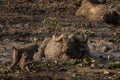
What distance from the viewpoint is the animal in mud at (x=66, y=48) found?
12.8 meters

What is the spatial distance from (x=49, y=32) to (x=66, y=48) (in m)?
4.00

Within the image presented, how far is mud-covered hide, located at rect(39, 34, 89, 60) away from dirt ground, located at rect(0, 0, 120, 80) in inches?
12.9

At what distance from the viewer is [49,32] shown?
55.0 ft

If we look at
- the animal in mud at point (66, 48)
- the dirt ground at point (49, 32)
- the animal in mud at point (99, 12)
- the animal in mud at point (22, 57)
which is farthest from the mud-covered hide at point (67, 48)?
the animal in mud at point (99, 12)

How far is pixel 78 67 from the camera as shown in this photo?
12.2m

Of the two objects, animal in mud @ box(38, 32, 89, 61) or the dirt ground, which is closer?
the dirt ground

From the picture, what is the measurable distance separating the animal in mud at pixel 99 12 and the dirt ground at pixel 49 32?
9.1 inches

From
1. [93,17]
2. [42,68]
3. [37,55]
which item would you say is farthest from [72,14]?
[42,68]

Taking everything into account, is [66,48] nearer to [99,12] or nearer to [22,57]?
[22,57]

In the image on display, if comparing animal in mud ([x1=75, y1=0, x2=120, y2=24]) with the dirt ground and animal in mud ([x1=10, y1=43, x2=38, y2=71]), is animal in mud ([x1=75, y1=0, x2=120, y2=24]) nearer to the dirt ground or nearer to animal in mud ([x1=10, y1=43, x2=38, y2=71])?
the dirt ground

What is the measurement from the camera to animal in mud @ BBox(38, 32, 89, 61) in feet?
42.0

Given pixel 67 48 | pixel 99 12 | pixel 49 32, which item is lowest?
pixel 49 32

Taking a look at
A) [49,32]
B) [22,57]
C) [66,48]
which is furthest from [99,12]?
[22,57]

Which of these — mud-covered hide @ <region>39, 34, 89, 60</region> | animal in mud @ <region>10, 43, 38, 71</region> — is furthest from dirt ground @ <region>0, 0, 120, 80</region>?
mud-covered hide @ <region>39, 34, 89, 60</region>
